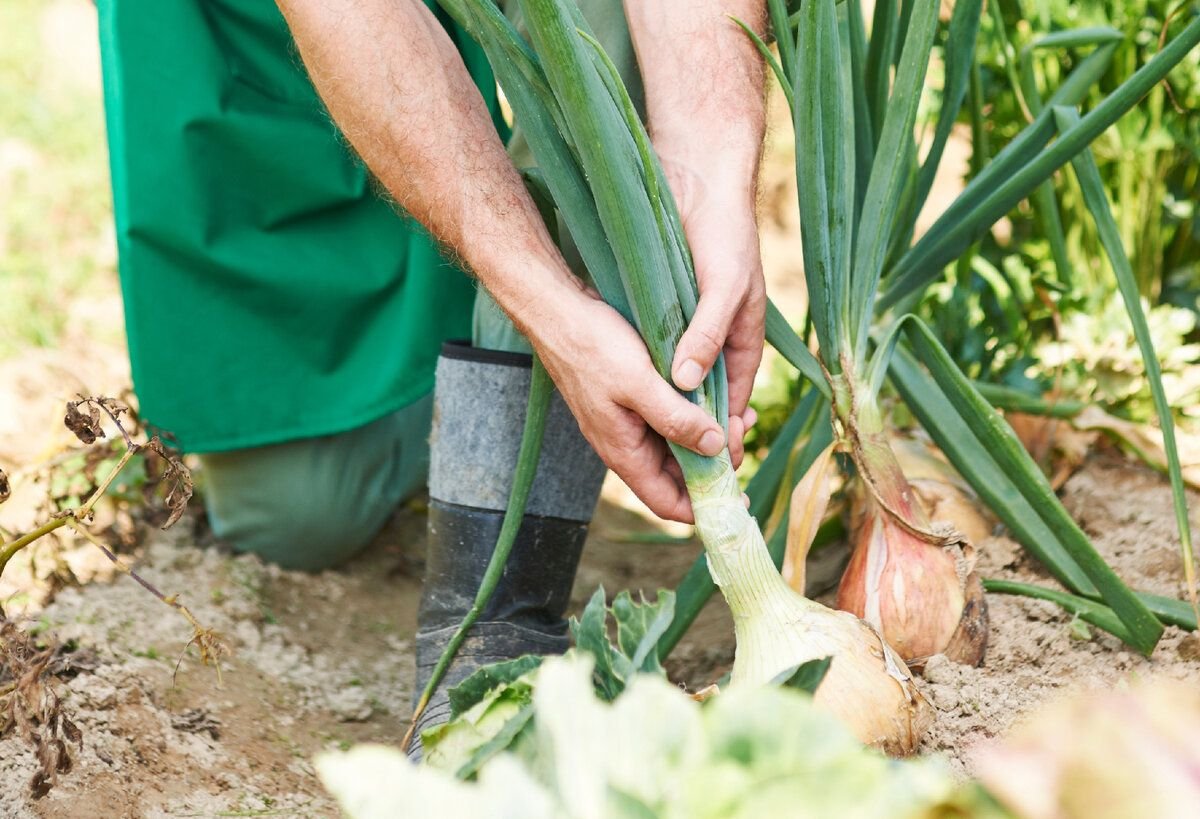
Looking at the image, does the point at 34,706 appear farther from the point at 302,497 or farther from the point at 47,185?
the point at 47,185

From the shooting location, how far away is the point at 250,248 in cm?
157

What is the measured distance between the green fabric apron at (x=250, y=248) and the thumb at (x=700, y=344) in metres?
0.68

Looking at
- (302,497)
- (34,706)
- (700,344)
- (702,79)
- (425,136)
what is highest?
(702,79)

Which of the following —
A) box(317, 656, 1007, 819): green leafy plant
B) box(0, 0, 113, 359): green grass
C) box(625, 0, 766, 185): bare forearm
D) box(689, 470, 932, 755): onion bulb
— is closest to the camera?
box(317, 656, 1007, 819): green leafy plant

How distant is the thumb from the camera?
88 centimetres

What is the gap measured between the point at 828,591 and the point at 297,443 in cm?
83

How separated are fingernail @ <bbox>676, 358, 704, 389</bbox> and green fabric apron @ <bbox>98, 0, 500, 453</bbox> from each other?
2.28ft

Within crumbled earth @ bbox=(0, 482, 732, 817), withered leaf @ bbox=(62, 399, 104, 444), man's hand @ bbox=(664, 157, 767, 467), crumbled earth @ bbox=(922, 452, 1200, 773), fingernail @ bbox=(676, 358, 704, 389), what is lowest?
crumbled earth @ bbox=(0, 482, 732, 817)

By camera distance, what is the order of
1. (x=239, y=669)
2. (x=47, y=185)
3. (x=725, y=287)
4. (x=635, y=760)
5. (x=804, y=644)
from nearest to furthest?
(x=635, y=760) < (x=804, y=644) < (x=725, y=287) < (x=239, y=669) < (x=47, y=185)

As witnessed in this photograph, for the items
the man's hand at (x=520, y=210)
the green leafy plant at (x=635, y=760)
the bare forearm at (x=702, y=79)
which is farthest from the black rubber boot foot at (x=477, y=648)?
the green leafy plant at (x=635, y=760)

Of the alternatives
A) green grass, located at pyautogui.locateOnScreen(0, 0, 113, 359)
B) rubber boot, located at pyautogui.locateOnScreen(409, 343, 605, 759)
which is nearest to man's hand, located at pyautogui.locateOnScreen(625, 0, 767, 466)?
rubber boot, located at pyautogui.locateOnScreen(409, 343, 605, 759)

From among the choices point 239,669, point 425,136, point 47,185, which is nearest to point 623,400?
point 425,136

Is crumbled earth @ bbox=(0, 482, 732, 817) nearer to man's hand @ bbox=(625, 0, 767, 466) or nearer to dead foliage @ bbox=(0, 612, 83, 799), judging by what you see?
dead foliage @ bbox=(0, 612, 83, 799)

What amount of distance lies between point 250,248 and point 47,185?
1678 millimetres
